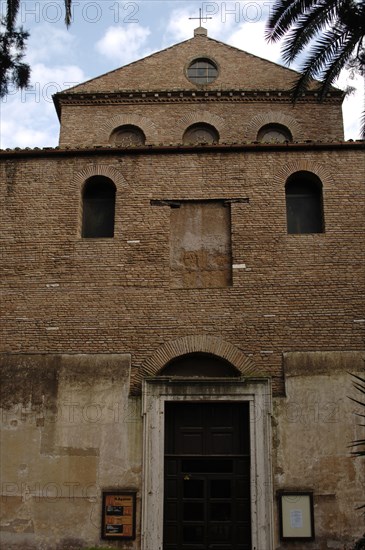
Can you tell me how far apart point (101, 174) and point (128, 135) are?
7141 millimetres

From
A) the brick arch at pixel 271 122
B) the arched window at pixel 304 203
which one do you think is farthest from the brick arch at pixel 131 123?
the arched window at pixel 304 203

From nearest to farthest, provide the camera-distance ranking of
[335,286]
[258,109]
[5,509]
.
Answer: [5,509] < [335,286] < [258,109]

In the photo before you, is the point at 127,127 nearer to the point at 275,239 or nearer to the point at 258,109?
the point at 258,109

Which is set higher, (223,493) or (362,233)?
(362,233)

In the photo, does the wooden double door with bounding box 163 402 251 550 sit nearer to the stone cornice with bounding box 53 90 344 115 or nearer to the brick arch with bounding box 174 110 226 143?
the brick arch with bounding box 174 110 226 143

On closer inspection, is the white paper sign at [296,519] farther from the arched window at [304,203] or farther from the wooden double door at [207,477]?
the arched window at [304,203]

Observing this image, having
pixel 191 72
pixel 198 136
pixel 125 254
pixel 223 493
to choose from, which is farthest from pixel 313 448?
pixel 191 72

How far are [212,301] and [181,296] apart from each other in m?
0.55

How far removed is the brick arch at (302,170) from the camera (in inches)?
461

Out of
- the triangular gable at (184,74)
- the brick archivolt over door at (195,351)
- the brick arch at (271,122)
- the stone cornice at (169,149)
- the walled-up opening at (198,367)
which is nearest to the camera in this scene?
the brick archivolt over door at (195,351)

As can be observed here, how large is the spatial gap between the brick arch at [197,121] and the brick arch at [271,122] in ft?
2.60

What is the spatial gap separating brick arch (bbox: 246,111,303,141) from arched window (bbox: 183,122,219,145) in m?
0.99

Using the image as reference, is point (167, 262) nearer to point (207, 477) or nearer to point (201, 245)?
point (201, 245)

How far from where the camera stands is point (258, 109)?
18562mm
